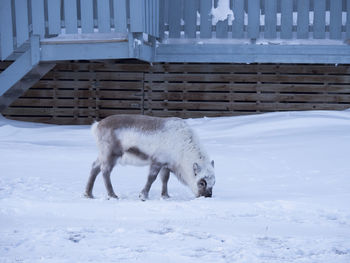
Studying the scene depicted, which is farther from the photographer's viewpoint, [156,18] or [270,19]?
[270,19]

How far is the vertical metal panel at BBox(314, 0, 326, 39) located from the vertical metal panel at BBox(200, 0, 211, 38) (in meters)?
2.43

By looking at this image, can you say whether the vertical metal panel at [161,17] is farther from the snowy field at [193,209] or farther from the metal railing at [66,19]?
the snowy field at [193,209]

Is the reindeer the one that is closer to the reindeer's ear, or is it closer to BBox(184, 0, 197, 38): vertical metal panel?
the reindeer's ear

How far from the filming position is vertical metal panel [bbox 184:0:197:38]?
12156 mm

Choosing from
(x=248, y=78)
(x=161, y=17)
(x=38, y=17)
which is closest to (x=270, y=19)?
(x=248, y=78)

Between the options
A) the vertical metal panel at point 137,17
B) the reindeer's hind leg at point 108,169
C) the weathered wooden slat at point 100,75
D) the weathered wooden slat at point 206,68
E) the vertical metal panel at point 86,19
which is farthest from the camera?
the weathered wooden slat at point 100,75

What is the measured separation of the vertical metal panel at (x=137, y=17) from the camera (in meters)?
10.4

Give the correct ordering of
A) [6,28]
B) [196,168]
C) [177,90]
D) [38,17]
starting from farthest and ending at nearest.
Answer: [177,90], [6,28], [38,17], [196,168]

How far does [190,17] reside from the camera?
12.2 metres

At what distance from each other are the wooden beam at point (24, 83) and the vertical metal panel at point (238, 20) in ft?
13.8

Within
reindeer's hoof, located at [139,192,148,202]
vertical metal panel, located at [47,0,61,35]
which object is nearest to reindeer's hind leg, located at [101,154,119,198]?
reindeer's hoof, located at [139,192,148,202]

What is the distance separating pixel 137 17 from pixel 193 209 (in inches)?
233

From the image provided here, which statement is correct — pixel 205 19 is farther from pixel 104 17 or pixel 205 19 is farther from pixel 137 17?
pixel 104 17

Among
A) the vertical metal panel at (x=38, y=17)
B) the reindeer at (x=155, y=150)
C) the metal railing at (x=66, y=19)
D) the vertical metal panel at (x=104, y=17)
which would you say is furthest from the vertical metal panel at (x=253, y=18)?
the reindeer at (x=155, y=150)
